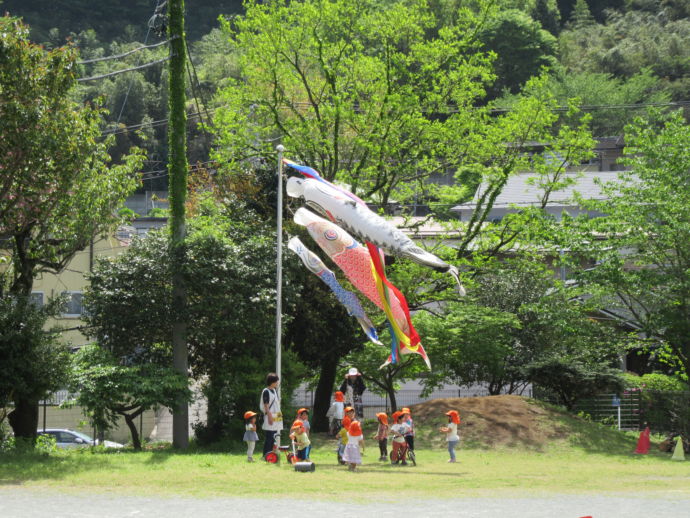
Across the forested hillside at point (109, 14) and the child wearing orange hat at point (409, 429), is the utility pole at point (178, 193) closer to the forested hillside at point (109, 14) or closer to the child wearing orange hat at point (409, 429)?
the child wearing orange hat at point (409, 429)

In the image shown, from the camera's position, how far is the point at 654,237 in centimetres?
2709

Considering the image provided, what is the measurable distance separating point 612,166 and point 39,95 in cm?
6131

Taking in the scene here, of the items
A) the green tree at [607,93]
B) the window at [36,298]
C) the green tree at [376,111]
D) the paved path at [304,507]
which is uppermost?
the green tree at [607,93]

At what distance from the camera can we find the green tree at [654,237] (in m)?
26.4

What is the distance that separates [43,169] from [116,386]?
5.30 meters

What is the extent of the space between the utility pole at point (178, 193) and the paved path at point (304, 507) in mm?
8754

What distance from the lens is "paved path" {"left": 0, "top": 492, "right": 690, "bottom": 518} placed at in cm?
1240

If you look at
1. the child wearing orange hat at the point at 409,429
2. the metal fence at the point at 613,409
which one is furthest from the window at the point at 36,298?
the metal fence at the point at 613,409

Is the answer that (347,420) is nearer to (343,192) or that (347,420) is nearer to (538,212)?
(343,192)

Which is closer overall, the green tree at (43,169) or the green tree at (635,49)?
the green tree at (43,169)

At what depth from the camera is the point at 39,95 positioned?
19531 millimetres

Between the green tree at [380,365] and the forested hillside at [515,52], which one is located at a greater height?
the forested hillside at [515,52]

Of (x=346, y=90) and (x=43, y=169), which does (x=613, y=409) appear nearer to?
(x=346, y=90)

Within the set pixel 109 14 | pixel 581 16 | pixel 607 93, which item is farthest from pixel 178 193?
pixel 109 14
